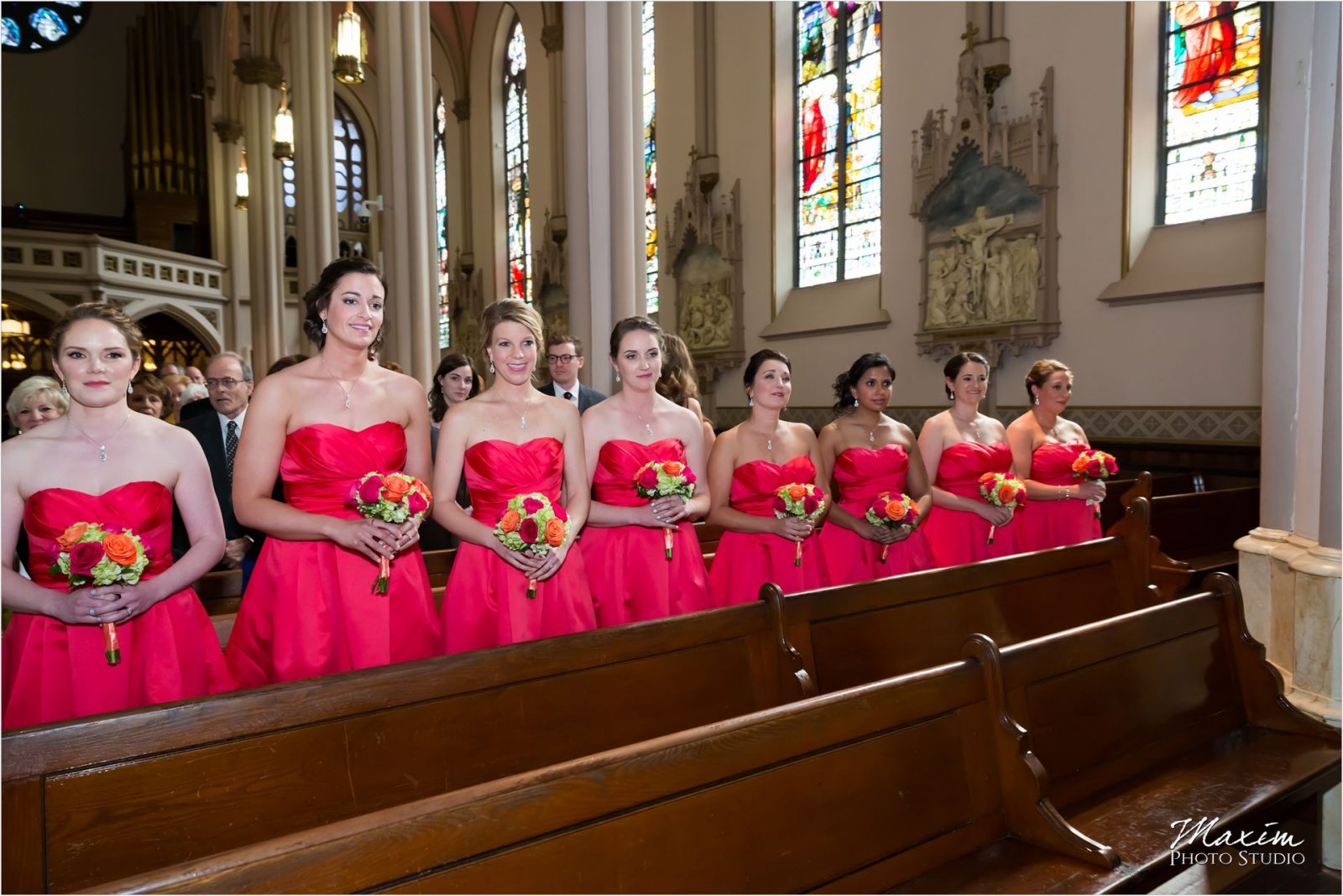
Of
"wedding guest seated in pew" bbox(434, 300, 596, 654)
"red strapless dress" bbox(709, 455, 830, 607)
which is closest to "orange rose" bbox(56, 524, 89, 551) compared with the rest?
"wedding guest seated in pew" bbox(434, 300, 596, 654)

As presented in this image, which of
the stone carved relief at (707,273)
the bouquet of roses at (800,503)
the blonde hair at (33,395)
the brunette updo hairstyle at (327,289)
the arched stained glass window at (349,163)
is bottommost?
the bouquet of roses at (800,503)

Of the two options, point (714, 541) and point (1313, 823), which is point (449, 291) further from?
point (1313, 823)

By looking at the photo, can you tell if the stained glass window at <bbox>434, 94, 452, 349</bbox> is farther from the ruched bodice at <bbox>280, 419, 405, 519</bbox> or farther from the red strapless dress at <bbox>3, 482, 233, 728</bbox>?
the red strapless dress at <bbox>3, 482, 233, 728</bbox>

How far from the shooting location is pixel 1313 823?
3.01 meters

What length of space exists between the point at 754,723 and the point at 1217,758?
1.94 metres

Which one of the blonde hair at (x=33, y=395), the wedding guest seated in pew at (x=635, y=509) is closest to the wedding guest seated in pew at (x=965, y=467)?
the wedding guest seated in pew at (x=635, y=509)

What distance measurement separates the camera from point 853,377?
480 centimetres

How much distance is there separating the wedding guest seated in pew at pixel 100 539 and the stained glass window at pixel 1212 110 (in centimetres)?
921

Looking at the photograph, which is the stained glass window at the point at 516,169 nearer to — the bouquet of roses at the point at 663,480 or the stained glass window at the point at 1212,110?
the stained glass window at the point at 1212,110

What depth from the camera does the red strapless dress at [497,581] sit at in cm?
314

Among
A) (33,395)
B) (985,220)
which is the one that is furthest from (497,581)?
(985,220)

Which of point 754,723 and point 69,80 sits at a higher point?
point 69,80

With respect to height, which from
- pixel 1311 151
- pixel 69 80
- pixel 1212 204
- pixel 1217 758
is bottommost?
pixel 1217 758

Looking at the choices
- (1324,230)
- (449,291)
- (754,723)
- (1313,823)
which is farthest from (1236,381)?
(449,291)
